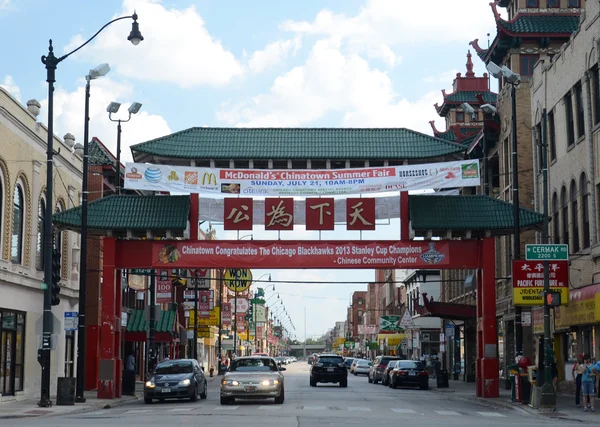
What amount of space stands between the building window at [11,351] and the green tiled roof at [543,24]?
3130 cm

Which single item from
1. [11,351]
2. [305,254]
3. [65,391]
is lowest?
[65,391]

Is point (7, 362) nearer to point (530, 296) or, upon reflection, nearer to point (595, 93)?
point (530, 296)

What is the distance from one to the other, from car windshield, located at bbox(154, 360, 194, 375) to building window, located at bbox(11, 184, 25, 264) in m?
6.66

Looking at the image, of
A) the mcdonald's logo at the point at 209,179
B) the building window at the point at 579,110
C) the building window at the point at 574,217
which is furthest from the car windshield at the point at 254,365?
the building window at the point at 579,110

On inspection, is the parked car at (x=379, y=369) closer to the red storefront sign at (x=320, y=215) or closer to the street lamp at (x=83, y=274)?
the red storefront sign at (x=320, y=215)

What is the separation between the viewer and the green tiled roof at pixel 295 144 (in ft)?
122

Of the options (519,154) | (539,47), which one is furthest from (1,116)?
(539,47)

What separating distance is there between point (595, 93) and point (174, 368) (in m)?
17.6

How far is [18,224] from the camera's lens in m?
34.3

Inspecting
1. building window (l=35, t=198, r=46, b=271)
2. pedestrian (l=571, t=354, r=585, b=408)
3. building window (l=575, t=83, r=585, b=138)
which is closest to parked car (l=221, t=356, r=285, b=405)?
pedestrian (l=571, t=354, r=585, b=408)

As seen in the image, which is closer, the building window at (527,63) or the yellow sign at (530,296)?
the yellow sign at (530,296)

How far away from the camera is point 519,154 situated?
43781 mm

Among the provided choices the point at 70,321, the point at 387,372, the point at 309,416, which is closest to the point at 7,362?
the point at 70,321

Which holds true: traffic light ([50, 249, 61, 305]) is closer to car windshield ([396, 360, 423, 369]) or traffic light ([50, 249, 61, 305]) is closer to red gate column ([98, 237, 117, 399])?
red gate column ([98, 237, 117, 399])
